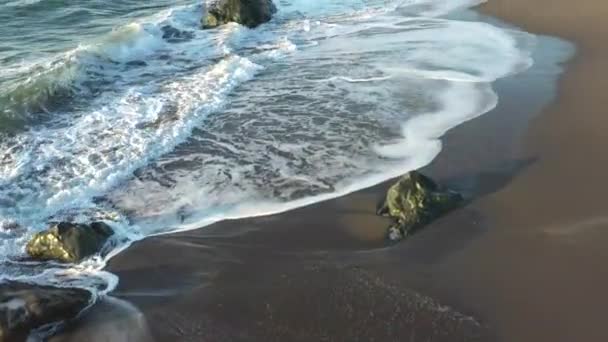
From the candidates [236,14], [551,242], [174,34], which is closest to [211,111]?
[551,242]

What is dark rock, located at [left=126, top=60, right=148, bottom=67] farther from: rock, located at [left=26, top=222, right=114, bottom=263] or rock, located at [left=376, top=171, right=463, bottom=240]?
rock, located at [left=376, top=171, right=463, bottom=240]

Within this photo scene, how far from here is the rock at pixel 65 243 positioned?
652 cm

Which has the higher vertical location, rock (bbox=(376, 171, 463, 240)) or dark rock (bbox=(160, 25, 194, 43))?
dark rock (bbox=(160, 25, 194, 43))

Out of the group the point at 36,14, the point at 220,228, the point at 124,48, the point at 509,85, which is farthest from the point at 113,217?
the point at 36,14

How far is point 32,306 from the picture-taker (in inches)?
215

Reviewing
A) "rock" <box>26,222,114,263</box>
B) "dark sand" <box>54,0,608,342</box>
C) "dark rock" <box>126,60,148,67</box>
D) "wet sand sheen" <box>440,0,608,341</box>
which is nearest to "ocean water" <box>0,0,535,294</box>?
"dark rock" <box>126,60,148,67</box>

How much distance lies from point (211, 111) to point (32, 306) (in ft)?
17.4

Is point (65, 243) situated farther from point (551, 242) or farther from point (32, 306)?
point (551, 242)

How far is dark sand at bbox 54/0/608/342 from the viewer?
5395 mm

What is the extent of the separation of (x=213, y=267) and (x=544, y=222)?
318 centimetres

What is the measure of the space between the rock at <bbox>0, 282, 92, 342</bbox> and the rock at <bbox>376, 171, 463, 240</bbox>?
289 centimetres

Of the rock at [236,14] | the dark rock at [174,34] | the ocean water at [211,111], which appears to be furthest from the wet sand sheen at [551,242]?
the dark rock at [174,34]

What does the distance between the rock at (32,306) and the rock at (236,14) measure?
11015 mm

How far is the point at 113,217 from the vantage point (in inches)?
291
